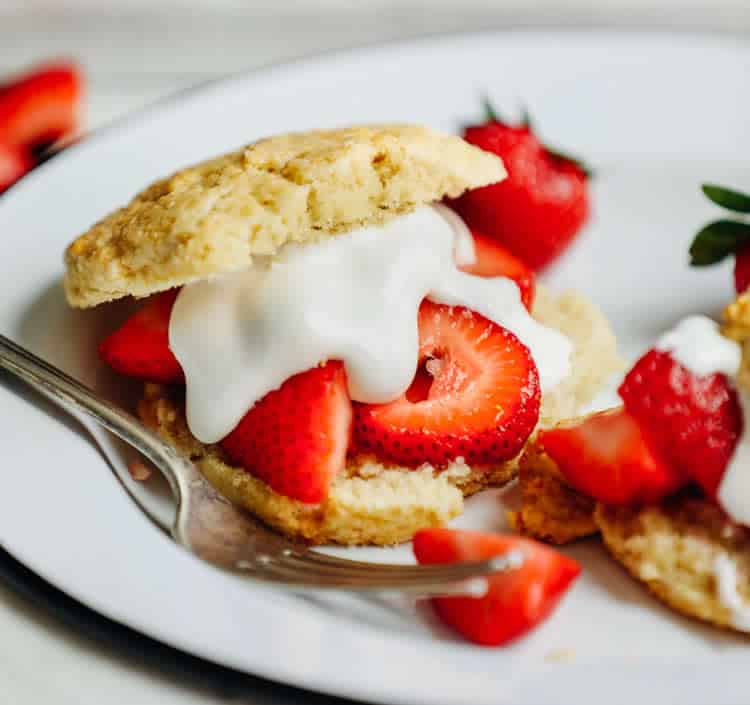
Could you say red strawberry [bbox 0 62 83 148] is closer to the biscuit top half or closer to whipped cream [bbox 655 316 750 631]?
the biscuit top half

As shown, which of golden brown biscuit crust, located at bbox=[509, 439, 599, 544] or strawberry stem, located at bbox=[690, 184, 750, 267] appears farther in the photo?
strawberry stem, located at bbox=[690, 184, 750, 267]

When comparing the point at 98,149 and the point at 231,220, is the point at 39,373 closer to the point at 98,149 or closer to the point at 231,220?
the point at 231,220

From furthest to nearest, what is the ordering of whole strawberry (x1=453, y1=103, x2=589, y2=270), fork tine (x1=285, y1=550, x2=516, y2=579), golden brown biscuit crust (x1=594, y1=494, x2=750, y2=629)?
1. whole strawberry (x1=453, y1=103, x2=589, y2=270)
2. golden brown biscuit crust (x1=594, y1=494, x2=750, y2=629)
3. fork tine (x1=285, y1=550, x2=516, y2=579)

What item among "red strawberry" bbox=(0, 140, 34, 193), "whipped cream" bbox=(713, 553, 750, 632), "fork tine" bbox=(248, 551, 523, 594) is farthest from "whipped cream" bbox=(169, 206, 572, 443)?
"red strawberry" bbox=(0, 140, 34, 193)

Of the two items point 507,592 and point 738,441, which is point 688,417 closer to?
point 738,441

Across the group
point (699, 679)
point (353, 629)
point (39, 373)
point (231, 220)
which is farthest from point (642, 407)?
point (39, 373)
